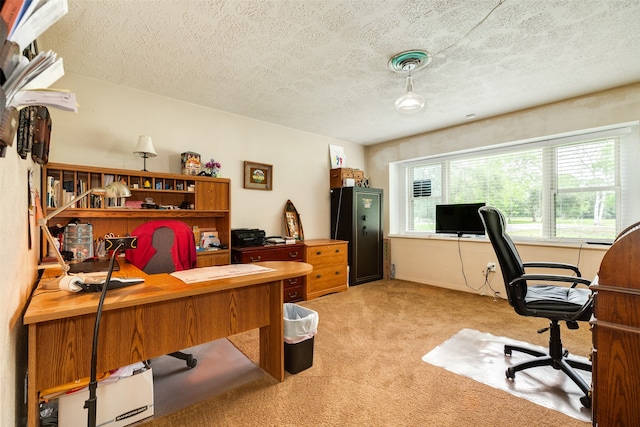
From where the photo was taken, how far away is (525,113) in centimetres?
357

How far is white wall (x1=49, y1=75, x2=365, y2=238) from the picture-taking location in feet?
9.00

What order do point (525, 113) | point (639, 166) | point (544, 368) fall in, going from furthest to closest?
point (525, 113) → point (639, 166) → point (544, 368)

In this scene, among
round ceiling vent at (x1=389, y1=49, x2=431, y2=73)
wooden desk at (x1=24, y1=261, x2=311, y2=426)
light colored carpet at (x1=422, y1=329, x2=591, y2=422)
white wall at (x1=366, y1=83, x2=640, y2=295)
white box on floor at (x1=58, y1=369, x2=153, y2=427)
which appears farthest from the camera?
white wall at (x1=366, y1=83, x2=640, y2=295)

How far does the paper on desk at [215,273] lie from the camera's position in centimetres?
162

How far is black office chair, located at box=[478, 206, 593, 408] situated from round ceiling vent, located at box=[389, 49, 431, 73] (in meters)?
1.39

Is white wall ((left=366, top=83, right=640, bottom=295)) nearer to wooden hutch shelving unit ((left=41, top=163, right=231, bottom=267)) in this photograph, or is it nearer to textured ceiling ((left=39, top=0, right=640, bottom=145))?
textured ceiling ((left=39, top=0, right=640, bottom=145))

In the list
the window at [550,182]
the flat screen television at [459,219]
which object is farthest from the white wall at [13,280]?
the window at [550,182]

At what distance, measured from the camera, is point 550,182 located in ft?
11.6

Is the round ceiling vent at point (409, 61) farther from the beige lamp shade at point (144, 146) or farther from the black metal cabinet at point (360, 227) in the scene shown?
the beige lamp shade at point (144, 146)

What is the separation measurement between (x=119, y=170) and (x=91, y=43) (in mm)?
1065

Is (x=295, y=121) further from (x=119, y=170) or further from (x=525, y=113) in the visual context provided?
(x=525, y=113)

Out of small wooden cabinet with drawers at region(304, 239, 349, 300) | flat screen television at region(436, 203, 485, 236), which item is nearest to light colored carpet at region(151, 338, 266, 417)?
small wooden cabinet with drawers at region(304, 239, 349, 300)

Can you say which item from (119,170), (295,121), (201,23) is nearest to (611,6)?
(201,23)

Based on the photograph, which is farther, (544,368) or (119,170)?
(119,170)
